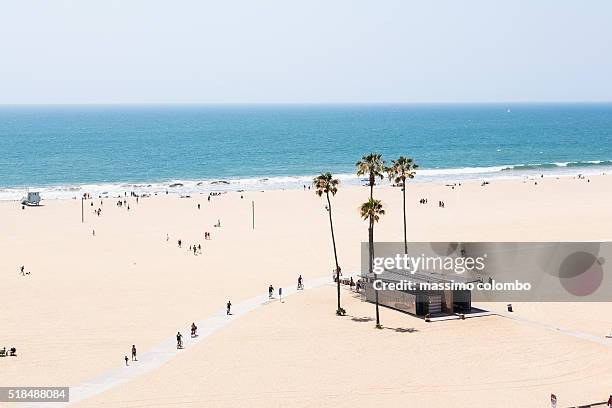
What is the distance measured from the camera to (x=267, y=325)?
37.8 m

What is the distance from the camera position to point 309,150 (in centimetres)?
16038

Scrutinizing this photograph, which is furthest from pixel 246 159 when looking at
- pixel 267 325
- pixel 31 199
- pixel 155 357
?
pixel 155 357

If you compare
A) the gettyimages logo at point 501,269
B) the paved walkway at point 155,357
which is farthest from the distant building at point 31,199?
the paved walkway at point 155,357

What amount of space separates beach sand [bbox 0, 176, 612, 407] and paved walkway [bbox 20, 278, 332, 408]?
53 cm

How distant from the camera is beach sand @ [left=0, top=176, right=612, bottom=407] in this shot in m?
29.2

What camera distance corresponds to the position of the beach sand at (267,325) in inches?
1152

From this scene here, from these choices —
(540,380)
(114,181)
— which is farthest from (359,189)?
(540,380)

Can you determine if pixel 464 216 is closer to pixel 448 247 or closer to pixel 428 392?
pixel 448 247

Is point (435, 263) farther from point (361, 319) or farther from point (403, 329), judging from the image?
point (403, 329)

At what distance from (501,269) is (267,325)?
1861 centimetres

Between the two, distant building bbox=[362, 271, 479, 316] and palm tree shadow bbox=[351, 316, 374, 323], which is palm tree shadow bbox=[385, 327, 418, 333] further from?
distant building bbox=[362, 271, 479, 316]

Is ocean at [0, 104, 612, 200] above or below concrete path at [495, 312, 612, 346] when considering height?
above

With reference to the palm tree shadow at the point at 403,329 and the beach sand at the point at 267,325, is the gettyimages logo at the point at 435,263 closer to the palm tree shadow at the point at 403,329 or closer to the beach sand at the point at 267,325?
the beach sand at the point at 267,325

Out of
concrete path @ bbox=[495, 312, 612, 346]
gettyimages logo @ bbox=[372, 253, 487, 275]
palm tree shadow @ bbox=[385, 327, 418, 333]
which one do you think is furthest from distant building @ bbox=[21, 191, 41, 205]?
concrete path @ bbox=[495, 312, 612, 346]
